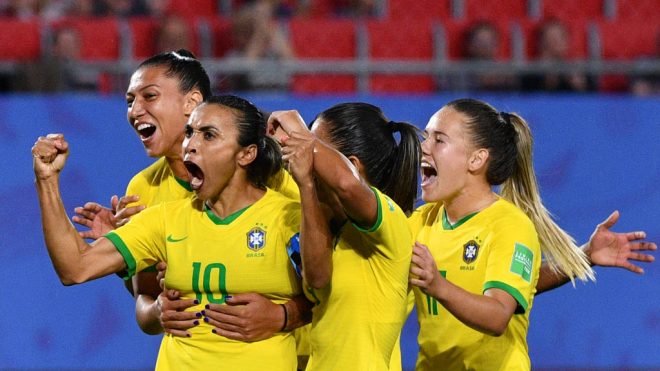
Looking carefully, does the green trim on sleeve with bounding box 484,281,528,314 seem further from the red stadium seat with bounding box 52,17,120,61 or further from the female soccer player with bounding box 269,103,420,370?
the red stadium seat with bounding box 52,17,120,61

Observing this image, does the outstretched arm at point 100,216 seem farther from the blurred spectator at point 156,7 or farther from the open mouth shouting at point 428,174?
the blurred spectator at point 156,7

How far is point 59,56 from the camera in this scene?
25.7ft

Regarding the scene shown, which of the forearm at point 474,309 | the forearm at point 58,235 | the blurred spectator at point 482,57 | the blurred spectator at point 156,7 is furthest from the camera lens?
the blurred spectator at point 156,7

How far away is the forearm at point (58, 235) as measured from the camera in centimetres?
369

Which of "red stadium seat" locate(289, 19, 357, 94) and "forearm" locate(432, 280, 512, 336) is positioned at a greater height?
"red stadium seat" locate(289, 19, 357, 94)

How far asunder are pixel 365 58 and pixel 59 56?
2.14 meters

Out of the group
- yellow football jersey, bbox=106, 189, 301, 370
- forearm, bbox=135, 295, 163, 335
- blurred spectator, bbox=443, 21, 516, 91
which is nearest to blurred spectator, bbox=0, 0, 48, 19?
blurred spectator, bbox=443, 21, 516, 91

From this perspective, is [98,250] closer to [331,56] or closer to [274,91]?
[274,91]

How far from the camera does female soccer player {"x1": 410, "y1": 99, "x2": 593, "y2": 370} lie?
3.91 metres

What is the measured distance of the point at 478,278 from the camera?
399 cm

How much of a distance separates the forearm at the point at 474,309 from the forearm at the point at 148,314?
3.57 ft

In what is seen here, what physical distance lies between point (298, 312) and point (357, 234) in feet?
1.19

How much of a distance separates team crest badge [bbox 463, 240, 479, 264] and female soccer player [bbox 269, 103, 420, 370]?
0.31m

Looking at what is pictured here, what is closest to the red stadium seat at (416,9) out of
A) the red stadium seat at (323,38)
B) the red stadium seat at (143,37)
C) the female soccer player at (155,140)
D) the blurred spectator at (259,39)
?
the red stadium seat at (323,38)
